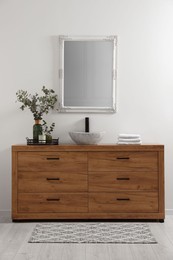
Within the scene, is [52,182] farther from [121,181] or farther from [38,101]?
[38,101]

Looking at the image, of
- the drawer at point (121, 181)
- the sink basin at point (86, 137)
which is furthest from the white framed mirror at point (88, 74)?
the drawer at point (121, 181)

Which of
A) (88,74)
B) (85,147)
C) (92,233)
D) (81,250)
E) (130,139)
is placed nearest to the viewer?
(81,250)

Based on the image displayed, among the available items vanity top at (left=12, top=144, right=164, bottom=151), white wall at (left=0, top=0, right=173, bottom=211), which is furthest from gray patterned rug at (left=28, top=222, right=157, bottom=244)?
white wall at (left=0, top=0, right=173, bottom=211)

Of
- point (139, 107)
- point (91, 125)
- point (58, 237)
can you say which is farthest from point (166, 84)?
point (58, 237)

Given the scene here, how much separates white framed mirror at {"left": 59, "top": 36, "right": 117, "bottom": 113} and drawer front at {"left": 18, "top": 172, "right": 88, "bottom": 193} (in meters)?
0.81

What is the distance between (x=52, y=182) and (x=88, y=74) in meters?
1.27

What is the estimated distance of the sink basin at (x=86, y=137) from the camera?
14.0 ft

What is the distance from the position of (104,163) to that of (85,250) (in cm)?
114

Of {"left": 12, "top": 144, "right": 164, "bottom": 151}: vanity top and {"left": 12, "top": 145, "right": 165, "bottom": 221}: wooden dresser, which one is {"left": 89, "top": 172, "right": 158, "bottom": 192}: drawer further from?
{"left": 12, "top": 144, "right": 164, "bottom": 151}: vanity top

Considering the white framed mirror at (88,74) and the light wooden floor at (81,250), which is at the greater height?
the white framed mirror at (88,74)

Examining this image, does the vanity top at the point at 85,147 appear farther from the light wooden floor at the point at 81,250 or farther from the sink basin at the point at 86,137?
the light wooden floor at the point at 81,250

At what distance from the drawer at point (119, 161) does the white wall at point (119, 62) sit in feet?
1.55

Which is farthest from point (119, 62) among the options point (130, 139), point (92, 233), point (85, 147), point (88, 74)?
point (92, 233)

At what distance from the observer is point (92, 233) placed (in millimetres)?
3826
